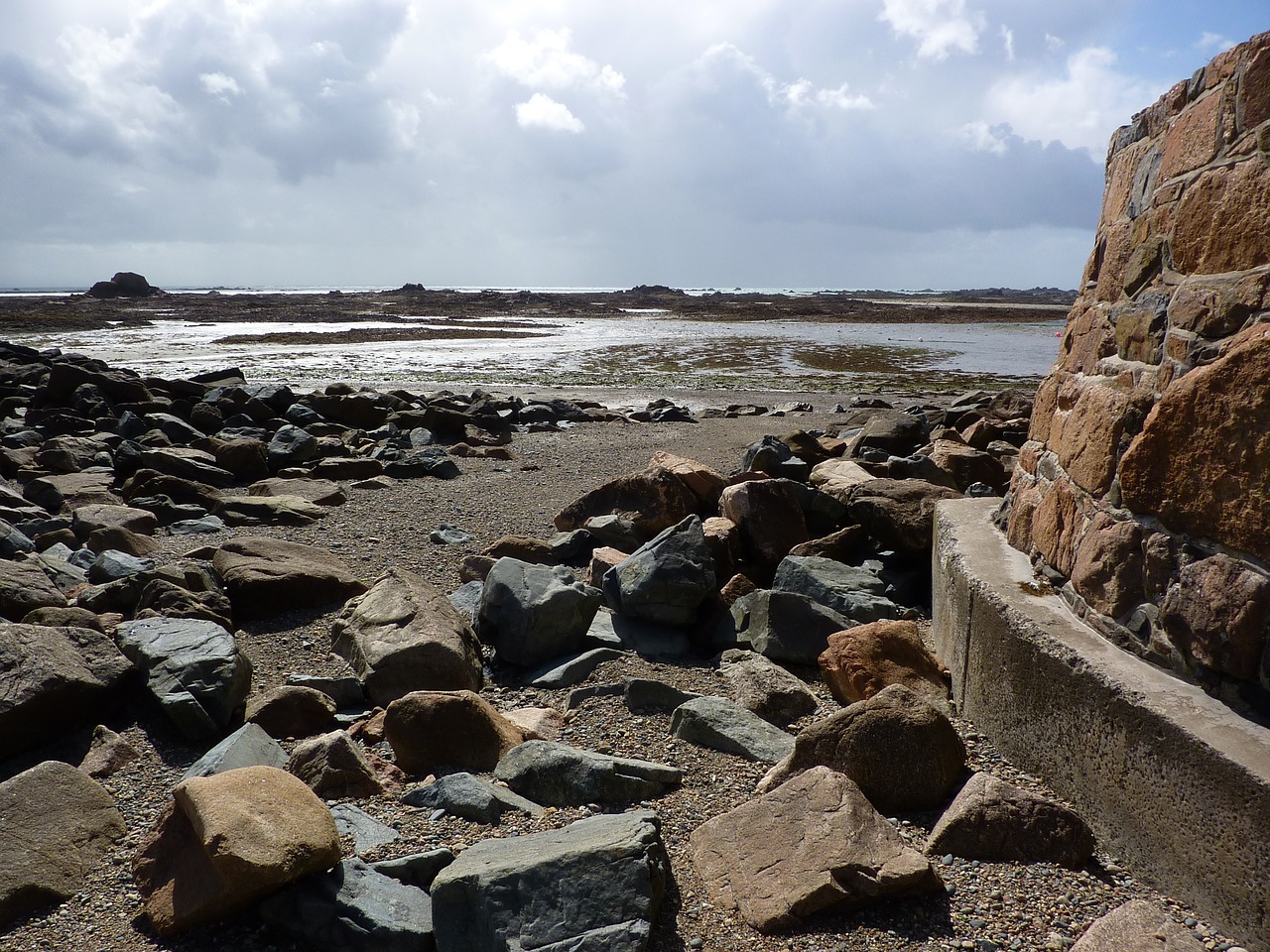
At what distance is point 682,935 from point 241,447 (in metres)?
8.82

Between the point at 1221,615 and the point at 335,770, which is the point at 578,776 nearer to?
the point at 335,770

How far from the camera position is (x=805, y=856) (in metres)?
2.66

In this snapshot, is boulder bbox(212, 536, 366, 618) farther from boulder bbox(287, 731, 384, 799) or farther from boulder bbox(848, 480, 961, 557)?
boulder bbox(848, 480, 961, 557)

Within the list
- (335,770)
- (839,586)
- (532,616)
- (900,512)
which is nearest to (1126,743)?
(839,586)

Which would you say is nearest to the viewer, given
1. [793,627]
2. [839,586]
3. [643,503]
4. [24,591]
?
[24,591]

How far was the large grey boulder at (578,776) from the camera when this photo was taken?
323cm

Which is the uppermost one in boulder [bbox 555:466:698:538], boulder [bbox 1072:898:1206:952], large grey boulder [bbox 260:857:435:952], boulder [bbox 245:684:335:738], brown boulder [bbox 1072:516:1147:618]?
brown boulder [bbox 1072:516:1147:618]

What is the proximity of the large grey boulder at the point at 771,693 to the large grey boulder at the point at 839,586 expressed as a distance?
0.89 m

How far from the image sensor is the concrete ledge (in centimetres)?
234

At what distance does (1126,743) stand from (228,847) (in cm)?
265

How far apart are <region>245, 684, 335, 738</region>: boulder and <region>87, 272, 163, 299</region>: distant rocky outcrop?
9583cm

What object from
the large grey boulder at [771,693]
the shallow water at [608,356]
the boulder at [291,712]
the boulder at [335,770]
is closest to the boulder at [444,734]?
the boulder at [335,770]

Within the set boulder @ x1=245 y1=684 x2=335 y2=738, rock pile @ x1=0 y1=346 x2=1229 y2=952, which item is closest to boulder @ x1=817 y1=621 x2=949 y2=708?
rock pile @ x1=0 y1=346 x2=1229 y2=952

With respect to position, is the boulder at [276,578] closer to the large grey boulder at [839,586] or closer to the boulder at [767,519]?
the boulder at [767,519]
